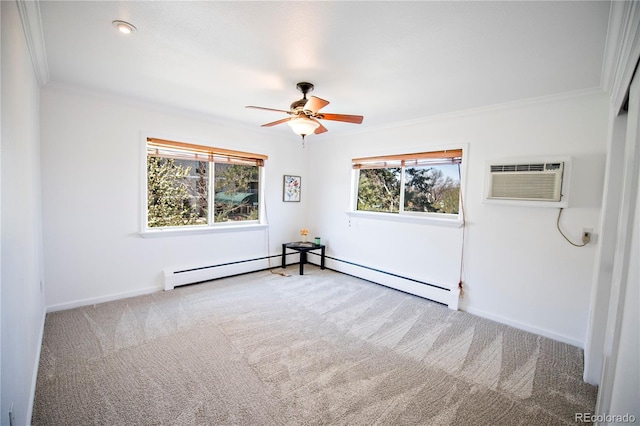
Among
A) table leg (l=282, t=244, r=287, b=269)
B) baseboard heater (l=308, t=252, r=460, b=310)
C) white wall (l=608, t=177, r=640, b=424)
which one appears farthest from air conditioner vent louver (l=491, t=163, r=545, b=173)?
table leg (l=282, t=244, r=287, b=269)

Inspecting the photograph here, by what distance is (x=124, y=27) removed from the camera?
1.84 meters

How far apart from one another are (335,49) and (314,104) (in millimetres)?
496

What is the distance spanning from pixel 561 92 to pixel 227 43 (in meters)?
2.93

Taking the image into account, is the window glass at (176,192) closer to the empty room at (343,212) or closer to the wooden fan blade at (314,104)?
the empty room at (343,212)

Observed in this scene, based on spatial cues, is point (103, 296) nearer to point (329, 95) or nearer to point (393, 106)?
point (329, 95)

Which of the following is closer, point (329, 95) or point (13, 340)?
point (13, 340)

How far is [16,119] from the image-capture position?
1606mm

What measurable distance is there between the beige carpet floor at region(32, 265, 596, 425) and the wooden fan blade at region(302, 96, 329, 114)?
210 cm

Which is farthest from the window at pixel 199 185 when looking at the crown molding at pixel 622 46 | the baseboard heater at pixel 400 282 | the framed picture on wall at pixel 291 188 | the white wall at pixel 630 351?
the white wall at pixel 630 351

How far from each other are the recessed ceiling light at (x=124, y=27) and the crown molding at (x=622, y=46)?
266 cm

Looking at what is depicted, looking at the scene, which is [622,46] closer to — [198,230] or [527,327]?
[527,327]

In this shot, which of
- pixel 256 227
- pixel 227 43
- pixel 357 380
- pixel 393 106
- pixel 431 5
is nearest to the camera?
pixel 431 5

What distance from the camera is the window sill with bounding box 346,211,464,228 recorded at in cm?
353

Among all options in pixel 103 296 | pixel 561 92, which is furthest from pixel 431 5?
pixel 103 296
